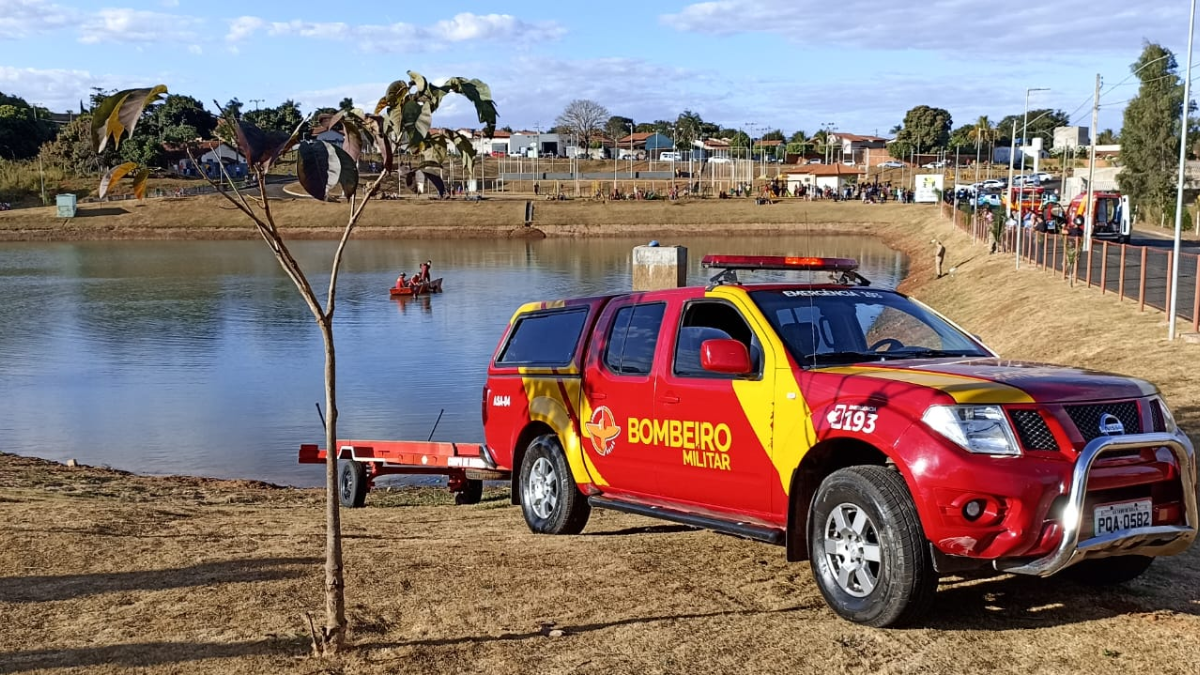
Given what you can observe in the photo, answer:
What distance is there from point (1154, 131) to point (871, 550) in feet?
270

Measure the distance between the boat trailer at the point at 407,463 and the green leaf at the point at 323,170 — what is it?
5.82 meters

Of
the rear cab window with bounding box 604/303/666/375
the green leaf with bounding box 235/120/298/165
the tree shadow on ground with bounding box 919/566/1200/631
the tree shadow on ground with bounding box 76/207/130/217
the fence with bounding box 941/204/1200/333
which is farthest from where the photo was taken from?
the tree shadow on ground with bounding box 76/207/130/217

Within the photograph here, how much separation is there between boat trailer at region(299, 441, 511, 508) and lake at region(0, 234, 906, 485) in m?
4.86

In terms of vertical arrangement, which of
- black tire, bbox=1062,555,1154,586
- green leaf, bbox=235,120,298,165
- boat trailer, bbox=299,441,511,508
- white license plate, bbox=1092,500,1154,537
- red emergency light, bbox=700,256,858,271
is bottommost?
boat trailer, bbox=299,441,511,508

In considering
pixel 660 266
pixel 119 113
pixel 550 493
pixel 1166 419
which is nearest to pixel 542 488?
pixel 550 493

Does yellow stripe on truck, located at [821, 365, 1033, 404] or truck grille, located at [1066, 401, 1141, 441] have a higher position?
yellow stripe on truck, located at [821, 365, 1033, 404]

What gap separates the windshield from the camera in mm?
7363

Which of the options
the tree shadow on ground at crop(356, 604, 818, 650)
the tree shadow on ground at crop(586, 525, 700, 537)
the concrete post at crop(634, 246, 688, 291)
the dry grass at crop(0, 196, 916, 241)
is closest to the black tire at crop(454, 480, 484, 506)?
the tree shadow on ground at crop(586, 525, 700, 537)

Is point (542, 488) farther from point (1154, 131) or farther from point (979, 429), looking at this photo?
point (1154, 131)

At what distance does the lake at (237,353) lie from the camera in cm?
2108

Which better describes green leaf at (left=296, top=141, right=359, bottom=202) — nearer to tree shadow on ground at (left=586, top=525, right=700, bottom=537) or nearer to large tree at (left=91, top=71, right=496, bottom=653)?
large tree at (left=91, top=71, right=496, bottom=653)

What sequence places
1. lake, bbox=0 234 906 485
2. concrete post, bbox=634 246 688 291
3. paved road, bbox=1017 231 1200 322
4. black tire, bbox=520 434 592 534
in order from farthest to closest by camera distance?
paved road, bbox=1017 231 1200 322, concrete post, bbox=634 246 688 291, lake, bbox=0 234 906 485, black tire, bbox=520 434 592 534

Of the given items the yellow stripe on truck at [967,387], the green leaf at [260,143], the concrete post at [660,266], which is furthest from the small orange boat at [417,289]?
the green leaf at [260,143]

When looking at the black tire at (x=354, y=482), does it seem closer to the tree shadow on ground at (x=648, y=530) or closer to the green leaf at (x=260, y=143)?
the tree shadow on ground at (x=648, y=530)
